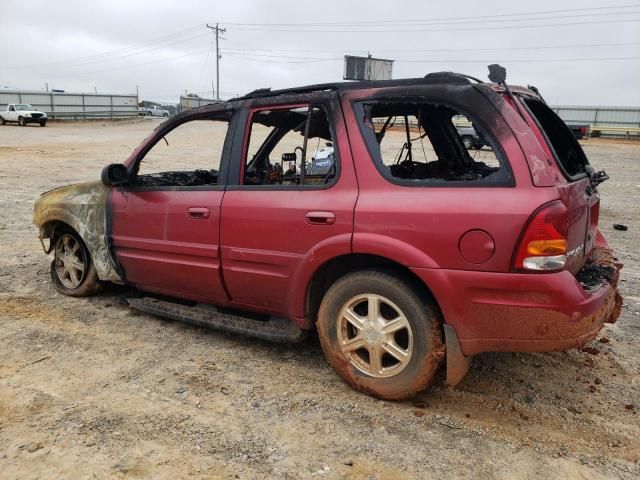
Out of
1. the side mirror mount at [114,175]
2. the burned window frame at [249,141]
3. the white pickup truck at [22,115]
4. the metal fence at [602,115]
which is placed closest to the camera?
the burned window frame at [249,141]

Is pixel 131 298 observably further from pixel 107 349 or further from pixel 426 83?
pixel 426 83

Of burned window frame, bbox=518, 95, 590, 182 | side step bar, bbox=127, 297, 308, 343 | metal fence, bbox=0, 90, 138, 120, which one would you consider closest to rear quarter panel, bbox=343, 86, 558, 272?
burned window frame, bbox=518, 95, 590, 182

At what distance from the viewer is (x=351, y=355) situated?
10.5 ft

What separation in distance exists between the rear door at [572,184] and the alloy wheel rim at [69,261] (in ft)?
12.7

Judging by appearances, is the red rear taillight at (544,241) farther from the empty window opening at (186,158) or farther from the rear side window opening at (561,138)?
the empty window opening at (186,158)

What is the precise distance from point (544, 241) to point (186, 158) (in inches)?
630

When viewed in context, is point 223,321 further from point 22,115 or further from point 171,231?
point 22,115

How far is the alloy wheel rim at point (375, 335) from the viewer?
9.85 ft

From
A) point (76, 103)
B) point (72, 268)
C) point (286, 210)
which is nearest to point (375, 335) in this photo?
point (286, 210)

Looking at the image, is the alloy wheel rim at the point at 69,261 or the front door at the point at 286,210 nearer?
the front door at the point at 286,210

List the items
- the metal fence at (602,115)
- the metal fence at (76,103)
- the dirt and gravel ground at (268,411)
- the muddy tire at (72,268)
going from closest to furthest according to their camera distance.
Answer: the dirt and gravel ground at (268,411) → the muddy tire at (72,268) → the metal fence at (602,115) → the metal fence at (76,103)

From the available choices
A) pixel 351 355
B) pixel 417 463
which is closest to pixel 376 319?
pixel 351 355

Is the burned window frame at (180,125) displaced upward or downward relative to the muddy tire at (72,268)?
upward

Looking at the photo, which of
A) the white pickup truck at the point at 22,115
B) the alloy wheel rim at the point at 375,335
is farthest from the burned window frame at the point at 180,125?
the white pickup truck at the point at 22,115
